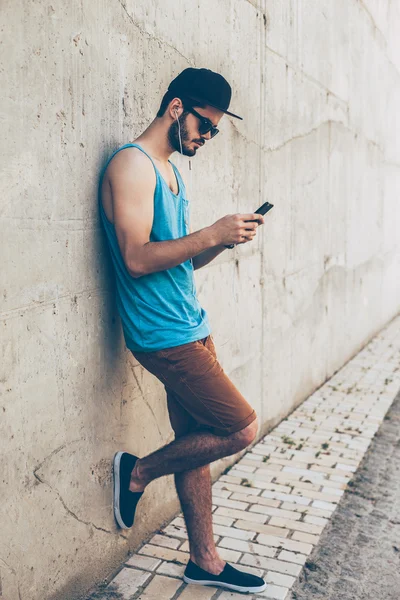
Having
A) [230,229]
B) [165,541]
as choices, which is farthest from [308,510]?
[230,229]

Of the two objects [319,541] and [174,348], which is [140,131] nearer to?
[174,348]

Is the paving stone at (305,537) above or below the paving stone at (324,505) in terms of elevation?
above

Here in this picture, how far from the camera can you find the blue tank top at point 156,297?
3.02 metres

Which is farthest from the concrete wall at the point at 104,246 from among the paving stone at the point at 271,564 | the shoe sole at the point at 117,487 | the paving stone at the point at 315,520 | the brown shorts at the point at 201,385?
the paving stone at the point at 315,520

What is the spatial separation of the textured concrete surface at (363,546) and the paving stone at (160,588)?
0.53m

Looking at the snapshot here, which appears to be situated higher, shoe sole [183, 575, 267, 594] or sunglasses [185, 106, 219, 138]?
sunglasses [185, 106, 219, 138]

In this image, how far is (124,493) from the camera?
10.9 feet

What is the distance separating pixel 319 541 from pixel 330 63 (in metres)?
4.56

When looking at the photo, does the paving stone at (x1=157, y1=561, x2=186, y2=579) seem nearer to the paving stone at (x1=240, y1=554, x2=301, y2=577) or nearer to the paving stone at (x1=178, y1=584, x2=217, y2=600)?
the paving stone at (x1=178, y1=584, x2=217, y2=600)

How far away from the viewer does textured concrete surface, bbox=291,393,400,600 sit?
10.9ft

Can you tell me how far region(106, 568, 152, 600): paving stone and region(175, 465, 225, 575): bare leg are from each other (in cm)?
26

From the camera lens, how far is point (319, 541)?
3.77 m

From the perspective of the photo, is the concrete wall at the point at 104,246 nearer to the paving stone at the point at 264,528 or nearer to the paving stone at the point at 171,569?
the paving stone at the point at 171,569

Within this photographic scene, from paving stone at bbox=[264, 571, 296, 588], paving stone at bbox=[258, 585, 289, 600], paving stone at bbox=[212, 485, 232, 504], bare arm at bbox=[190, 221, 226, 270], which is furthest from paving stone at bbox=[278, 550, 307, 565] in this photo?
bare arm at bbox=[190, 221, 226, 270]
